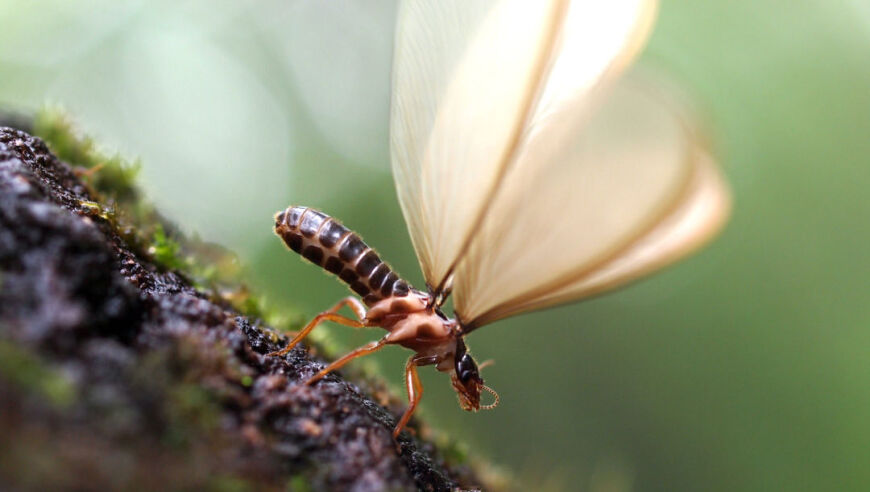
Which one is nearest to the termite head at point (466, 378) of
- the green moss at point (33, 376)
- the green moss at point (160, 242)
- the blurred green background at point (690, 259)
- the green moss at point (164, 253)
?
the green moss at point (160, 242)

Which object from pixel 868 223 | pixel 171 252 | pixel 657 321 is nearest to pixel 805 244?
pixel 868 223

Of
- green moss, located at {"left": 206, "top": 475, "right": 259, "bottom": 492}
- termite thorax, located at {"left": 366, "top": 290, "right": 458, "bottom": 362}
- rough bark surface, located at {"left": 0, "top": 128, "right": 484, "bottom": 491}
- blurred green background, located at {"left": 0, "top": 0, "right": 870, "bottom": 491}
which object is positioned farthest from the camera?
blurred green background, located at {"left": 0, "top": 0, "right": 870, "bottom": 491}

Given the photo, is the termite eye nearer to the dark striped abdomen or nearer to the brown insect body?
the brown insect body

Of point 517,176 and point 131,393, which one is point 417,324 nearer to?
point 517,176

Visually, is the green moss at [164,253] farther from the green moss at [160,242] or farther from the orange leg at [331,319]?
the orange leg at [331,319]

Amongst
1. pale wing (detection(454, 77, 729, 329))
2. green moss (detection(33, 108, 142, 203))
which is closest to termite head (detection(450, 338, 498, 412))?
pale wing (detection(454, 77, 729, 329))

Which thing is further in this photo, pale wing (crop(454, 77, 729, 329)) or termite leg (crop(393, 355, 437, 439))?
termite leg (crop(393, 355, 437, 439))
